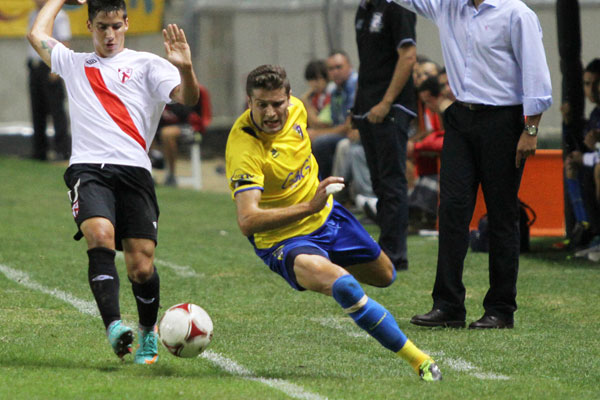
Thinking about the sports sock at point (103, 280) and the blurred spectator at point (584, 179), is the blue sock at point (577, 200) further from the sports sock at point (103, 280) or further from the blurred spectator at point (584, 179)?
the sports sock at point (103, 280)

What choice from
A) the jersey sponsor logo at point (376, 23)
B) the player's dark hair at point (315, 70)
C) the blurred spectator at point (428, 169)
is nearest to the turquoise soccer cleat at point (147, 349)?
the jersey sponsor logo at point (376, 23)

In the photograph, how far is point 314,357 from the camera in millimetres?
5758

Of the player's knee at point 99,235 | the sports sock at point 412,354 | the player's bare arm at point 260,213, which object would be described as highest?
the player's bare arm at point 260,213

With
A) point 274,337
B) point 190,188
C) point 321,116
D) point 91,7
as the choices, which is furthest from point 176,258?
point 190,188

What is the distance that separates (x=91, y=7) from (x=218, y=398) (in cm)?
241

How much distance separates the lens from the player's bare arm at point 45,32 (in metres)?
6.18

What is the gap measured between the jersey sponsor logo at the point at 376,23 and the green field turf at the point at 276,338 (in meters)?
2.01

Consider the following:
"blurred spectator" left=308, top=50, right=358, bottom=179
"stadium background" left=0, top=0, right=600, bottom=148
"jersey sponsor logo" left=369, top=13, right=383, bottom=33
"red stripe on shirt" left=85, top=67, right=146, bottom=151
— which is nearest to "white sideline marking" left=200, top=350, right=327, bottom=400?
"red stripe on shirt" left=85, top=67, right=146, bottom=151

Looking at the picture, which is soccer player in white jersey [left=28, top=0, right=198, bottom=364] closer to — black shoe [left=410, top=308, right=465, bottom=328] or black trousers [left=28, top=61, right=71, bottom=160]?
black shoe [left=410, top=308, right=465, bottom=328]

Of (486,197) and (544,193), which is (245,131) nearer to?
(486,197)

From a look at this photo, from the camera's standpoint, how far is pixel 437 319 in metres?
6.68

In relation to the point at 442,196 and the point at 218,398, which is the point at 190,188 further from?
the point at 218,398

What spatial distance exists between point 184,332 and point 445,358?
Result: 1.44 metres

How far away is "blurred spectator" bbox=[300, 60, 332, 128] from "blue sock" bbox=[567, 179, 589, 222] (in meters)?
4.84
